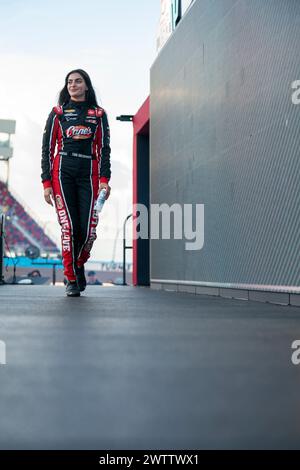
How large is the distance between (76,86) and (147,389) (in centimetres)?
348

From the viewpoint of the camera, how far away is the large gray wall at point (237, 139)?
11.3 feet

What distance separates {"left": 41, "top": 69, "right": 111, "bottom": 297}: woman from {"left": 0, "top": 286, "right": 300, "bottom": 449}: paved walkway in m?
2.42

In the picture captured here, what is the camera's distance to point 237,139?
170 inches

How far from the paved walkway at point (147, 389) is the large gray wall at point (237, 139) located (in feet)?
6.38

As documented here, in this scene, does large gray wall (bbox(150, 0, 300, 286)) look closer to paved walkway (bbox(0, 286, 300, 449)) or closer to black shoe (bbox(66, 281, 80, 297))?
black shoe (bbox(66, 281, 80, 297))

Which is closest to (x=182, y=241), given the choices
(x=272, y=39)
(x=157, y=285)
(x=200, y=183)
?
(x=200, y=183)

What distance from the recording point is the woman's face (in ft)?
13.5

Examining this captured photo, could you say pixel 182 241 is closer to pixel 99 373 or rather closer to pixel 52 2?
pixel 99 373

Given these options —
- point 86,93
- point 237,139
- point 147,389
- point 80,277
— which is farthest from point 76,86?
point 147,389

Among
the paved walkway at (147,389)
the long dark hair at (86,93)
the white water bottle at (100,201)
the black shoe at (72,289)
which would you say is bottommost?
the paved walkway at (147,389)

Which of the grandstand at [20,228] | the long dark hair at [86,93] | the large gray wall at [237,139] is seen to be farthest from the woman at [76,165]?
the grandstand at [20,228]

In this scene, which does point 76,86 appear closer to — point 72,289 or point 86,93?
point 86,93

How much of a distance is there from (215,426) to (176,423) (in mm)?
45

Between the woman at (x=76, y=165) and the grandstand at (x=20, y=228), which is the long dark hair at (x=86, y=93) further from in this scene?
the grandstand at (x=20, y=228)
